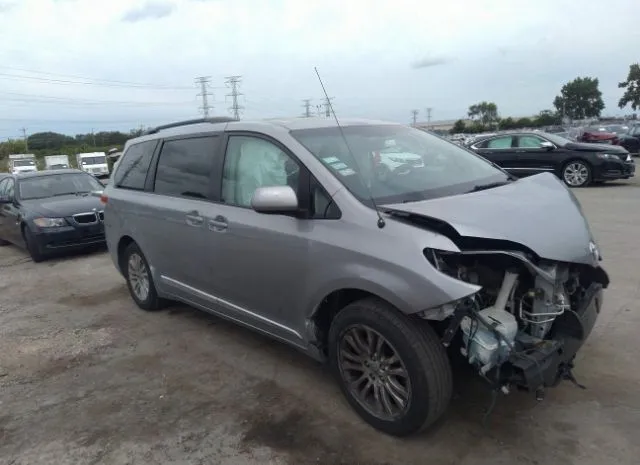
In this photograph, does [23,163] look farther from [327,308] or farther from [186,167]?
[327,308]

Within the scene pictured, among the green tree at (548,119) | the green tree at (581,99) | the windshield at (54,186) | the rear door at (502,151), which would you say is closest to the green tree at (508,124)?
the green tree at (548,119)

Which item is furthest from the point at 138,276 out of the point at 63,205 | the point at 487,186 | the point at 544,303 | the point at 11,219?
the point at 11,219

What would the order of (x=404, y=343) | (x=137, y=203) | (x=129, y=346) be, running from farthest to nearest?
(x=137, y=203)
(x=129, y=346)
(x=404, y=343)

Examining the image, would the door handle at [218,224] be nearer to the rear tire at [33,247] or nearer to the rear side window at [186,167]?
the rear side window at [186,167]

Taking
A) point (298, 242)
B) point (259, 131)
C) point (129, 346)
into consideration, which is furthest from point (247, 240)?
point (129, 346)

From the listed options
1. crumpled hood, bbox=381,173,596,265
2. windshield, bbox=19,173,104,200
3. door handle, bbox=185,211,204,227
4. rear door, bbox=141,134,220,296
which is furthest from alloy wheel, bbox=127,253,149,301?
windshield, bbox=19,173,104,200

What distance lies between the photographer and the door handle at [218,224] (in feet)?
12.7

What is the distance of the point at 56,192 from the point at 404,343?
8634mm

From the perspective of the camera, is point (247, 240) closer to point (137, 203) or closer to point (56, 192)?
point (137, 203)

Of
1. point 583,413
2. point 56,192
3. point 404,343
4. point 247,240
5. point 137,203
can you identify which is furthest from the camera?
point 56,192

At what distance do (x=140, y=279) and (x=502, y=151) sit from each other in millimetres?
11315

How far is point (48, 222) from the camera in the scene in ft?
27.6

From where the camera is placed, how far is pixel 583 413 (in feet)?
10.4

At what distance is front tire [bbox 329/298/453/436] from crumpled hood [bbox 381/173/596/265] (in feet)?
1.91
